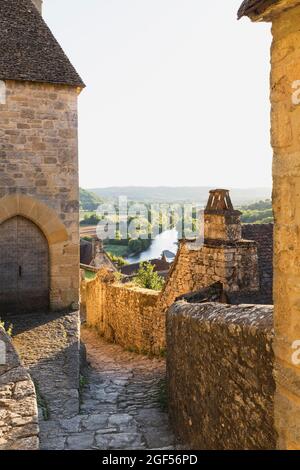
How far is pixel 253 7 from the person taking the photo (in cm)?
299

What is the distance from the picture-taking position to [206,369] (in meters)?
4.75

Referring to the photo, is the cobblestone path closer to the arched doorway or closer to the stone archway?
the arched doorway

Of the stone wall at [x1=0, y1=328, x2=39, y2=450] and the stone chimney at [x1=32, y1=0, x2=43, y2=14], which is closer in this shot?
the stone wall at [x1=0, y1=328, x2=39, y2=450]

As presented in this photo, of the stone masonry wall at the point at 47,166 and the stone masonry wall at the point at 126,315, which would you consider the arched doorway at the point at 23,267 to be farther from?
the stone masonry wall at the point at 126,315

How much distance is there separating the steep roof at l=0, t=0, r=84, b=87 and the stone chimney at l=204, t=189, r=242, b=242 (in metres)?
4.13

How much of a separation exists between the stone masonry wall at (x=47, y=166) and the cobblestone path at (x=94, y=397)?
1.36 m

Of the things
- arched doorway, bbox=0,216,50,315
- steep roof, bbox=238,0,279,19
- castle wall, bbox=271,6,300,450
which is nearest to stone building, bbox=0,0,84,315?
arched doorway, bbox=0,216,50,315

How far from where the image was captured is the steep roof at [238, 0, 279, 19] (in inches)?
113

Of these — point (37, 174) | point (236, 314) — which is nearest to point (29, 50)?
point (37, 174)

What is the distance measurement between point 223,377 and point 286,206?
1.95m

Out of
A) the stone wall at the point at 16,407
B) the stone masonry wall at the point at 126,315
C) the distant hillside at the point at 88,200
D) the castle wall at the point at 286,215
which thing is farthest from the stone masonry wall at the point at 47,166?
the distant hillside at the point at 88,200

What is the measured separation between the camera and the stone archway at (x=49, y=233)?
10.9 metres

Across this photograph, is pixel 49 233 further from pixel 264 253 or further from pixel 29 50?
pixel 264 253
